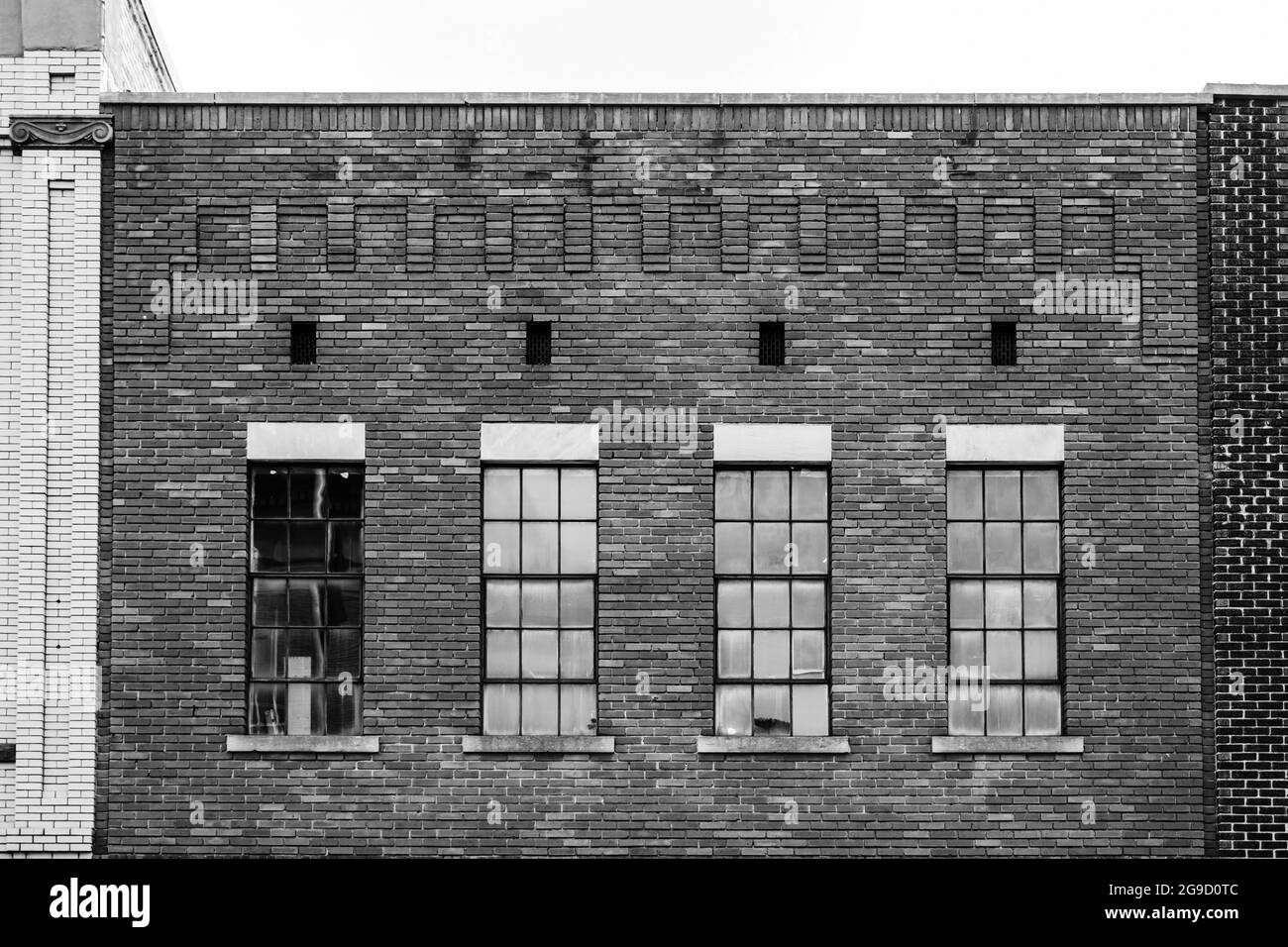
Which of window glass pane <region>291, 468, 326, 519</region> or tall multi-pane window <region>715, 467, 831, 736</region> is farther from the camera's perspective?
window glass pane <region>291, 468, 326, 519</region>

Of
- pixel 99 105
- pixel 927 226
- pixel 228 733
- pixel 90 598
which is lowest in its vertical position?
pixel 228 733

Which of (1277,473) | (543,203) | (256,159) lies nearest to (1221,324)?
(1277,473)

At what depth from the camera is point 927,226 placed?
44.4 ft

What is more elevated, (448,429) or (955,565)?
(448,429)

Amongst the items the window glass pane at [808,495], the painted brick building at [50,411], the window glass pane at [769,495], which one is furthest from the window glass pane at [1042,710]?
the painted brick building at [50,411]

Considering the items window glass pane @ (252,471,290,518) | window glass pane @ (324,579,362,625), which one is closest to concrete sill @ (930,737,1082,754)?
window glass pane @ (324,579,362,625)

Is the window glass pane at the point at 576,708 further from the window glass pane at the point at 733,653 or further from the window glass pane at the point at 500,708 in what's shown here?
the window glass pane at the point at 733,653

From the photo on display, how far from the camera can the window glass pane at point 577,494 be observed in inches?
525

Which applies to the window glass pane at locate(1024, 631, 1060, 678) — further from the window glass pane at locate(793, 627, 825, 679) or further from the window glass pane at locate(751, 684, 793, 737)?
the window glass pane at locate(751, 684, 793, 737)

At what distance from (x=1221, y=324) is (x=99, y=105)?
10.1 metres

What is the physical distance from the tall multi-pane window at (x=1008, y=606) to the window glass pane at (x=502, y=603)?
3783mm

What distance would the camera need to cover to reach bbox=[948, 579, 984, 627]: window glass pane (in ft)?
43.5

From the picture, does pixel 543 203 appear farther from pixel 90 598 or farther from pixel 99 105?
pixel 90 598

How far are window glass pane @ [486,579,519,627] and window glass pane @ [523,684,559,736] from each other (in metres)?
0.59
